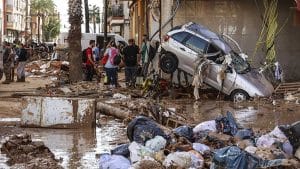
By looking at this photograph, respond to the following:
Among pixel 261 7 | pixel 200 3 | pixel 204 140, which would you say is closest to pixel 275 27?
pixel 261 7

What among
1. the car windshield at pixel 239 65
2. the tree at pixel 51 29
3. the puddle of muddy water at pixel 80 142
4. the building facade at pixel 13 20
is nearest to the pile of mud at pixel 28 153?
the puddle of muddy water at pixel 80 142

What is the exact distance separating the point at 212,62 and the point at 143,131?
29.1 feet

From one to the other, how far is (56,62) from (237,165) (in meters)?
30.2

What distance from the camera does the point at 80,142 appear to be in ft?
33.7

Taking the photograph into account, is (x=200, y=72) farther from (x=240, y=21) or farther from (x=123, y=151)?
(x=123, y=151)

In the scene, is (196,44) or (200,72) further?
(196,44)

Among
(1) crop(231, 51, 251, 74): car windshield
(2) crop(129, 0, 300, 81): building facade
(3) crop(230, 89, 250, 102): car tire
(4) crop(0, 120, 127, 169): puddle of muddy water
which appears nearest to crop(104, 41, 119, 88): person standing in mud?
(2) crop(129, 0, 300, 81): building facade

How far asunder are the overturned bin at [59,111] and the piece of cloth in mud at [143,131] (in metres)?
2.88

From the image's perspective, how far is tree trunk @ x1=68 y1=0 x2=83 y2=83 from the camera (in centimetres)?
2247

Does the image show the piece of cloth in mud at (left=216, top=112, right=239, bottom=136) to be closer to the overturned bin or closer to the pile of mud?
the pile of mud

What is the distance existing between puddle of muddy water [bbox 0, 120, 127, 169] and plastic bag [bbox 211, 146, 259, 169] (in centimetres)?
181

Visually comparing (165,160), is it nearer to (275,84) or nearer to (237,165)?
(237,165)

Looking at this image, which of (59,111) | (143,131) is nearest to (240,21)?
(59,111)

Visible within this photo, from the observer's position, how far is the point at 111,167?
7.60m
